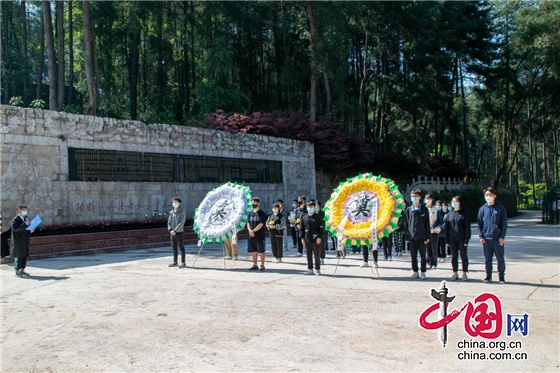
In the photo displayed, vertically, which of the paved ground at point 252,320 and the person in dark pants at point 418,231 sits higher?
the person in dark pants at point 418,231

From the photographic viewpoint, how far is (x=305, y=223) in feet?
35.4

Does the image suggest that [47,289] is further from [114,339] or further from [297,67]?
[297,67]

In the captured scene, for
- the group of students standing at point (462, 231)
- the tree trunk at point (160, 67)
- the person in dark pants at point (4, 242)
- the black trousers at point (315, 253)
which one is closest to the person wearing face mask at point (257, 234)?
the black trousers at point (315, 253)

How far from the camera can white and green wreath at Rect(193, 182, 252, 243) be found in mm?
11602

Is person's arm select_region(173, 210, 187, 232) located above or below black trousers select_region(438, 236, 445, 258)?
above

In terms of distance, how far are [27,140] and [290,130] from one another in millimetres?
13207

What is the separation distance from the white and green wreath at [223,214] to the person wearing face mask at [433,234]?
403 centimetres

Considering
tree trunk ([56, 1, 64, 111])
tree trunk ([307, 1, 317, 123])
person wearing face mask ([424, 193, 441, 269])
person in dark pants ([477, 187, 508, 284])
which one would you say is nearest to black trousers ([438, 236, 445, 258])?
person wearing face mask ([424, 193, 441, 269])

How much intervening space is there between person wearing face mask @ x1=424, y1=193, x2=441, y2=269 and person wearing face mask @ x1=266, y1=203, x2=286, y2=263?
3.39 m

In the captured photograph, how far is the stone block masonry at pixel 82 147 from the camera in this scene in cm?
1462

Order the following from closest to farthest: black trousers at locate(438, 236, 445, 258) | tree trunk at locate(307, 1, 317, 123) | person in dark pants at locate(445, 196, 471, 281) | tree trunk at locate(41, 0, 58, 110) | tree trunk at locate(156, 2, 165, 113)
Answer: person in dark pants at locate(445, 196, 471, 281)
black trousers at locate(438, 236, 445, 258)
tree trunk at locate(41, 0, 58, 110)
tree trunk at locate(307, 1, 317, 123)
tree trunk at locate(156, 2, 165, 113)

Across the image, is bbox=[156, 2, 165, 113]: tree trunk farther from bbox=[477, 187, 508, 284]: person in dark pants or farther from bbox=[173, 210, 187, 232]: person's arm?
bbox=[477, 187, 508, 284]: person in dark pants

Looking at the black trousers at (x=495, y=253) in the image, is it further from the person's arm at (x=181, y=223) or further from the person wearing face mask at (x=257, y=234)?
the person's arm at (x=181, y=223)

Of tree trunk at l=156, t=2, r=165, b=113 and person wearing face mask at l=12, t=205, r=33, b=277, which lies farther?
tree trunk at l=156, t=2, r=165, b=113
